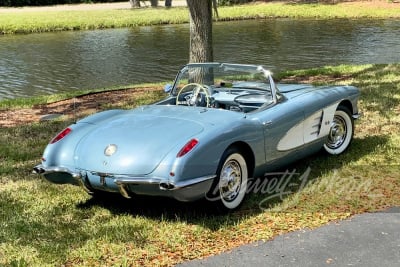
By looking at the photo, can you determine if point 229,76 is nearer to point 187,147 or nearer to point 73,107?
point 187,147

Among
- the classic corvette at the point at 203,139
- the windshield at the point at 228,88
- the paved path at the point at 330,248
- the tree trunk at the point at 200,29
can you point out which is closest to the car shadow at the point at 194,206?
the classic corvette at the point at 203,139

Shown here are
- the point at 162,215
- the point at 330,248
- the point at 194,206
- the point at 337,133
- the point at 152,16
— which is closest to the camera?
the point at 330,248

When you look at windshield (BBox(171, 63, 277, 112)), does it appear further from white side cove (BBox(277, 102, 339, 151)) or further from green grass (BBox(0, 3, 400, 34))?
green grass (BBox(0, 3, 400, 34))

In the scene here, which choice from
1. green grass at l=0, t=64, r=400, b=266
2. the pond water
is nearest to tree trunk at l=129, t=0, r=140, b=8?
the pond water

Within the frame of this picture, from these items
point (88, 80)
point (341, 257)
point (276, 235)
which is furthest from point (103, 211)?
point (88, 80)

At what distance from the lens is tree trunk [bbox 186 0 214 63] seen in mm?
9555

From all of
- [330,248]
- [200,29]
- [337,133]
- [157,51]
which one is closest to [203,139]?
[330,248]

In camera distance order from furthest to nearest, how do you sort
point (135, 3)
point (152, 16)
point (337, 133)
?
point (135, 3)
point (152, 16)
point (337, 133)

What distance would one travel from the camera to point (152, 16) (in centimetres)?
3170

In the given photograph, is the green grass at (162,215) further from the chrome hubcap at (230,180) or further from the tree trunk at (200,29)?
the tree trunk at (200,29)

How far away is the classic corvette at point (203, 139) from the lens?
4.12 meters

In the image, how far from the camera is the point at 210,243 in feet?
13.1

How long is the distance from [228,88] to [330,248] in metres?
2.37

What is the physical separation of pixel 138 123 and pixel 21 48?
1831 centimetres
